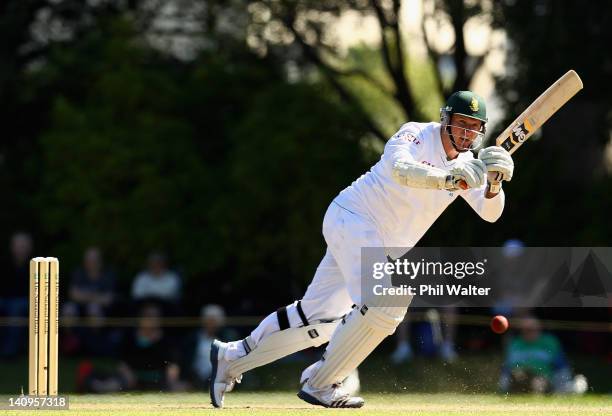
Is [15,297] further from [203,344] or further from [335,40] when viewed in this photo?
[335,40]

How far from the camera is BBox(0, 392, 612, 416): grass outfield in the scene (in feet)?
22.0

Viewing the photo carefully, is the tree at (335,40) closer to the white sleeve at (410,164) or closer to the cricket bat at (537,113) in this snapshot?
the cricket bat at (537,113)

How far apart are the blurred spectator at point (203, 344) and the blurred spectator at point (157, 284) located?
0.73 meters

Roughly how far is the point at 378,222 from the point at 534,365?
2.88 metres

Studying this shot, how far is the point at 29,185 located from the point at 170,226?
194 centimetres

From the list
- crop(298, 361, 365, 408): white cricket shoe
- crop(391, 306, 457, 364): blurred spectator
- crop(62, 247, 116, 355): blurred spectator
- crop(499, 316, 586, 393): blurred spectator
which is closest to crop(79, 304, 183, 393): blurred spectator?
crop(62, 247, 116, 355): blurred spectator

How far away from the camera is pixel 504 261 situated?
10.4m

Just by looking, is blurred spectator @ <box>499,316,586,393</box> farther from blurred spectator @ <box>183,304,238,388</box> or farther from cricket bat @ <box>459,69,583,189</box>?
cricket bat @ <box>459,69,583,189</box>

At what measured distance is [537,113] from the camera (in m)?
7.20

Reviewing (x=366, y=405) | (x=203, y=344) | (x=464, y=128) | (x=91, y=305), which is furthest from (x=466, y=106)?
(x=91, y=305)

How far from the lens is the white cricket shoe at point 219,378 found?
732 centimetres

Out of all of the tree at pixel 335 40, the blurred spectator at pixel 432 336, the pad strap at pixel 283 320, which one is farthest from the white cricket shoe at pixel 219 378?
the tree at pixel 335 40

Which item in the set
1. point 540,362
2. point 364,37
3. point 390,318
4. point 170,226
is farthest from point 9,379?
point 364,37

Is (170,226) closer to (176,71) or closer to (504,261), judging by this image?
(176,71)
